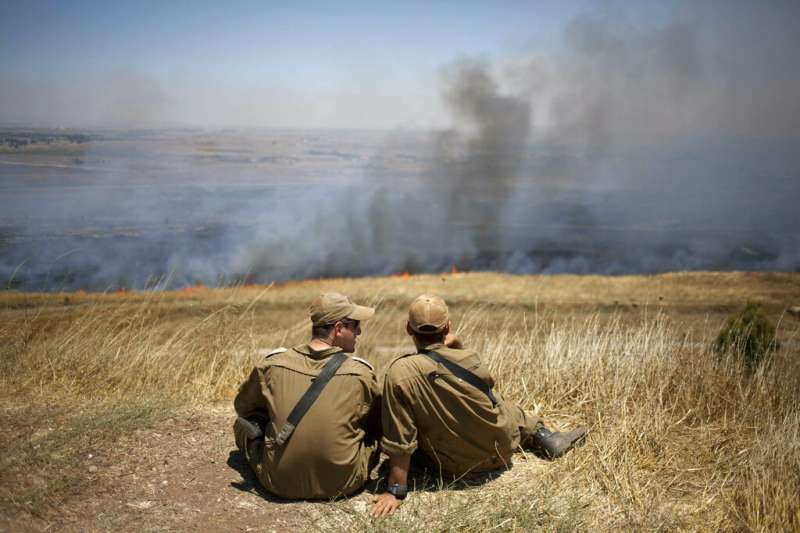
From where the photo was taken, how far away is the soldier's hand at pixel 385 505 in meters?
3.74

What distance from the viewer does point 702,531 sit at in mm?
3727

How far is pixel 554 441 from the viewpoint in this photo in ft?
→ 15.2

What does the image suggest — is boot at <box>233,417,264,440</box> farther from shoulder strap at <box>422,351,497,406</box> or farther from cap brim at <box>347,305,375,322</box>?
shoulder strap at <box>422,351,497,406</box>

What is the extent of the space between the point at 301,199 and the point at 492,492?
1585 inches

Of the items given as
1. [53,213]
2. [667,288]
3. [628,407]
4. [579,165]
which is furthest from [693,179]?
[628,407]

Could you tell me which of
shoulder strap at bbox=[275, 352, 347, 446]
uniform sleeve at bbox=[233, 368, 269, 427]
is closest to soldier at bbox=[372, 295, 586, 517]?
shoulder strap at bbox=[275, 352, 347, 446]

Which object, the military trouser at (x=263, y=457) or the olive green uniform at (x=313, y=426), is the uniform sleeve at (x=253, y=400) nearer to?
the olive green uniform at (x=313, y=426)

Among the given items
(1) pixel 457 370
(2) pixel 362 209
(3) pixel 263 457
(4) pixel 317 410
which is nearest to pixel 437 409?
(1) pixel 457 370

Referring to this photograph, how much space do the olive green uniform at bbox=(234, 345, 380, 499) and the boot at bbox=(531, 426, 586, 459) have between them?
1347 mm

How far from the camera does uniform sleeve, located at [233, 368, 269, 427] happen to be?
3999 millimetres

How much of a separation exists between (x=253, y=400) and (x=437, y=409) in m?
1.14

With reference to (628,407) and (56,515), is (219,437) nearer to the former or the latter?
(56,515)

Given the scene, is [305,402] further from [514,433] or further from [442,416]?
[514,433]

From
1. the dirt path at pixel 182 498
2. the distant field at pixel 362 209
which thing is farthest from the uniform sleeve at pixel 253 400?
the distant field at pixel 362 209
